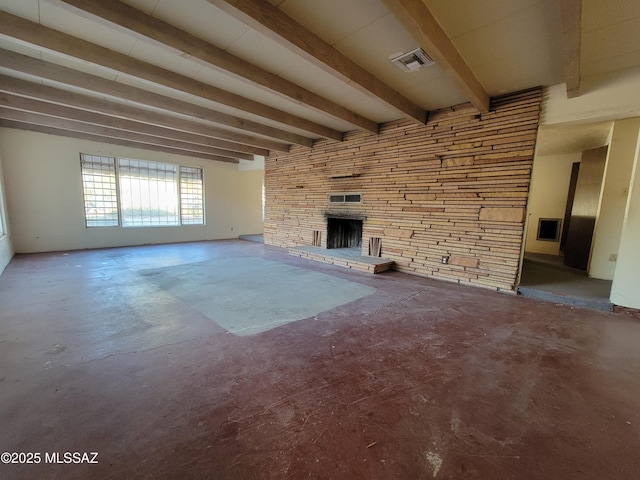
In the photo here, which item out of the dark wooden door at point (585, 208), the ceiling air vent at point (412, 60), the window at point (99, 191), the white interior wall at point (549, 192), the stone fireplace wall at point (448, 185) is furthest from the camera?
the window at point (99, 191)

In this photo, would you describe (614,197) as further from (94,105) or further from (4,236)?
(4,236)

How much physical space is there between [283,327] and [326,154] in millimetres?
4640

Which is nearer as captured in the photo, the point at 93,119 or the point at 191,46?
the point at 191,46

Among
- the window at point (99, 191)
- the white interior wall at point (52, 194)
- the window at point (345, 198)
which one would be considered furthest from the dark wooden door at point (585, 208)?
the window at point (99, 191)

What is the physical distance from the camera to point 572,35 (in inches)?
80.4

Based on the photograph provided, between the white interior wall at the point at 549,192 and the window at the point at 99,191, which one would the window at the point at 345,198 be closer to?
the white interior wall at the point at 549,192

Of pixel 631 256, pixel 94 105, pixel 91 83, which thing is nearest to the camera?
Answer: pixel 631 256

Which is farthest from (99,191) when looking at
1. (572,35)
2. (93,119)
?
(572,35)

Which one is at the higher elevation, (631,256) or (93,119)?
(93,119)

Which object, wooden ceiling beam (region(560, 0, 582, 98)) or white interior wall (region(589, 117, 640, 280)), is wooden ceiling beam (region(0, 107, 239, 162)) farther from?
white interior wall (region(589, 117, 640, 280))

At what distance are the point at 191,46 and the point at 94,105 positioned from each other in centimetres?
274

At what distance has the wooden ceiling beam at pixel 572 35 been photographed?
177 centimetres

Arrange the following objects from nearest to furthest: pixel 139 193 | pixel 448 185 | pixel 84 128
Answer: pixel 448 185 < pixel 84 128 < pixel 139 193

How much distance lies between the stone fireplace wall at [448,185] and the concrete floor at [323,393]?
1.21 metres
